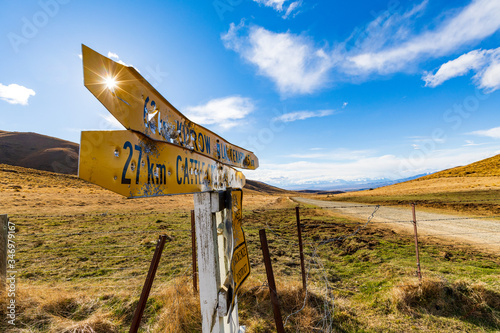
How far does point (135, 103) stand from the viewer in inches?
48.0

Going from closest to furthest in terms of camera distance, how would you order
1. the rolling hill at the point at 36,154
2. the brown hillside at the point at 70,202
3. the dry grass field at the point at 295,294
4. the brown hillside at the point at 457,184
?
the dry grass field at the point at 295,294 → the brown hillside at the point at 70,202 → the brown hillside at the point at 457,184 → the rolling hill at the point at 36,154

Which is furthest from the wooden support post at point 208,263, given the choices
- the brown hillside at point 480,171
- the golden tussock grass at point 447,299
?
the brown hillside at point 480,171

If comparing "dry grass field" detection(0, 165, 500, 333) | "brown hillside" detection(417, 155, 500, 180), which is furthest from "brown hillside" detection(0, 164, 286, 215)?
"brown hillside" detection(417, 155, 500, 180)

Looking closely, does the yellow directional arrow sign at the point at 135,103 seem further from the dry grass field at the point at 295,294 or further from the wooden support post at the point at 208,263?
the dry grass field at the point at 295,294

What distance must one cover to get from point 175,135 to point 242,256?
1.76m

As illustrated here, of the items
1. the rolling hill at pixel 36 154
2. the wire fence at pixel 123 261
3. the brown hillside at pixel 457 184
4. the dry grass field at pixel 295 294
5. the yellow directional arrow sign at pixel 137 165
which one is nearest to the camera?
the yellow directional arrow sign at pixel 137 165

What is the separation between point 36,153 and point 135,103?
14181 cm

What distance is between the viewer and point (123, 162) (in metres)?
1.10

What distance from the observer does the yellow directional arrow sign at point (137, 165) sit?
0.95 m

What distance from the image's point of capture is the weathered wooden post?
99cm

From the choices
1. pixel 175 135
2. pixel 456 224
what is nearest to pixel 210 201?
pixel 175 135

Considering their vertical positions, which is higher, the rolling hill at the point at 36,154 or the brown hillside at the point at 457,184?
the rolling hill at the point at 36,154

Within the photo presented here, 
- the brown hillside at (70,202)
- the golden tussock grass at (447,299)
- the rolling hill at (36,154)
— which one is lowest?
the golden tussock grass at (447,299)

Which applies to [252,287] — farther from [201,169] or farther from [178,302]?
[201,169]
